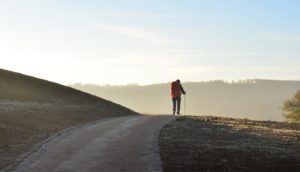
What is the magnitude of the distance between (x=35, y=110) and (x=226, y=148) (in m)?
18.6

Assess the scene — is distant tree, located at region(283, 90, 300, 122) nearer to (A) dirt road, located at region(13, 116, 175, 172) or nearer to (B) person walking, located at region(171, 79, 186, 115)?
(B) person walking, located at region(171, 79, 186, 115)

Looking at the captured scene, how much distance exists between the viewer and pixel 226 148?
23609 millimetres

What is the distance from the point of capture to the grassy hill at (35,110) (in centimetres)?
2648

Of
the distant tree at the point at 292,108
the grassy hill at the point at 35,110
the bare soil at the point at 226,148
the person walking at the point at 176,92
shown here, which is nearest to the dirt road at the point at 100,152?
the bare soil at the point at 226,148

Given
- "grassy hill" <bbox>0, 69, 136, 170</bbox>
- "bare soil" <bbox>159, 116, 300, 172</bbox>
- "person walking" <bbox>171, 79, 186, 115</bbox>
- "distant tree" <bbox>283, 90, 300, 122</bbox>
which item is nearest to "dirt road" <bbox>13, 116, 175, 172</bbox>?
"bare soil" <bbox>159, 116, 300, 172</bbox>

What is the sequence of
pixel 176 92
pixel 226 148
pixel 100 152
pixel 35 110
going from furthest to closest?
pixel 176 92 < pixel 35 110 < pixel 226 148 < pixel 100 152

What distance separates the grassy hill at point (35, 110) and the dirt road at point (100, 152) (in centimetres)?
115

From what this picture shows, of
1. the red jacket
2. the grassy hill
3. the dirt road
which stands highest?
the red jacket

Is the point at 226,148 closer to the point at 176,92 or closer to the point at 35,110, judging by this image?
the point at 35,110

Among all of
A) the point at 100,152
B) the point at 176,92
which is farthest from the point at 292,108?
the point at 100,152

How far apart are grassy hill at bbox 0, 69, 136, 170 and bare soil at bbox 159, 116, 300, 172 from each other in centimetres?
593

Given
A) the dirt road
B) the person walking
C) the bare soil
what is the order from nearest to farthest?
1. the dirt road
2. the bare soil
3. the person walking

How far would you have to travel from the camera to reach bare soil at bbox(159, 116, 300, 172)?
19.9 m

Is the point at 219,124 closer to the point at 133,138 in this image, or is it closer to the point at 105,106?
the point at 133,138
